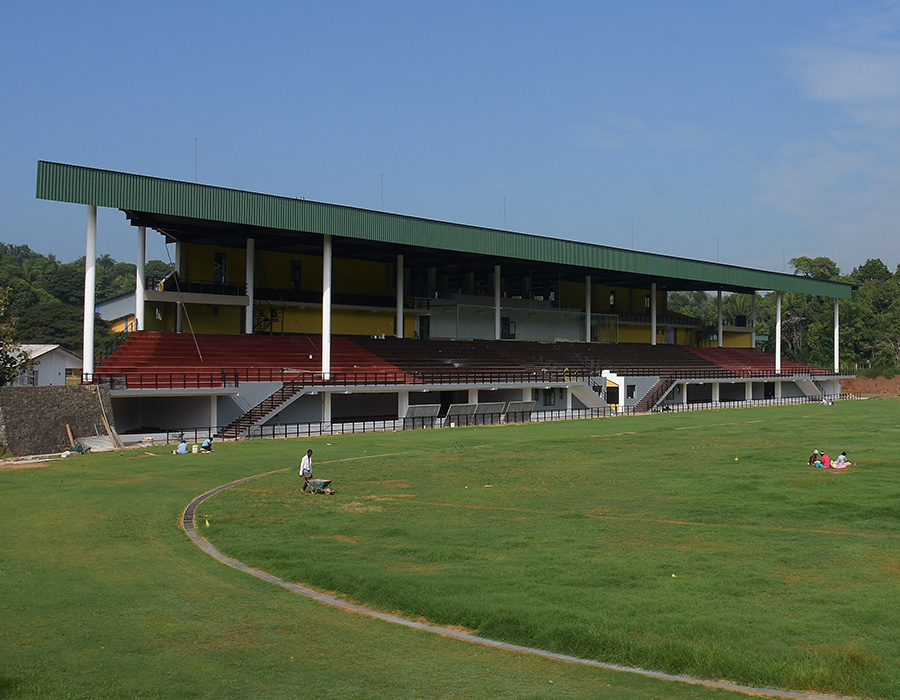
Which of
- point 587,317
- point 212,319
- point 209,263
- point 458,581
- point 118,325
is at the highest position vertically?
point 209,263

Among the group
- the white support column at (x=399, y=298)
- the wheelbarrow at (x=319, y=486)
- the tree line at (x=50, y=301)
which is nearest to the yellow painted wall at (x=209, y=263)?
the white support column at (x=399, y=298)

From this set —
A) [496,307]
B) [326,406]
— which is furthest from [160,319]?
[496,307]

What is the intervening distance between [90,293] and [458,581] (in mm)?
32548

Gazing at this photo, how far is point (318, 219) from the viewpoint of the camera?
50.1 metres

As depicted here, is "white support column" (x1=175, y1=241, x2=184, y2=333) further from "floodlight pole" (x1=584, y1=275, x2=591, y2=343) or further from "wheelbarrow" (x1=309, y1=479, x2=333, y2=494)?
"floodlight pole" (x1=584, y1=275, x2=591, y2=343)

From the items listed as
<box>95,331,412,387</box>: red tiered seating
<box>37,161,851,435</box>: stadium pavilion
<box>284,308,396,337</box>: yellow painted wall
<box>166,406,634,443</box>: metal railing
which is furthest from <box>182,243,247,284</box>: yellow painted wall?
<box>166,406,634,443</box>: metal railing

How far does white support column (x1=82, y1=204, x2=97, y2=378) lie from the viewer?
4047 cm

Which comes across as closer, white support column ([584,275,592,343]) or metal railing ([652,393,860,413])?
metal railing ([652,393,860,413])

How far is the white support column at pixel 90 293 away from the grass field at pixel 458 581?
13.3 m

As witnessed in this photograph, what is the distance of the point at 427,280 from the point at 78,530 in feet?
177

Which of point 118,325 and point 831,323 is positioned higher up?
point 831,323

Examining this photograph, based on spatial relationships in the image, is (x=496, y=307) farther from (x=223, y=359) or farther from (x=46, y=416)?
(x=46, y=416)

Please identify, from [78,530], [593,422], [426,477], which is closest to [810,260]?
[593,422]

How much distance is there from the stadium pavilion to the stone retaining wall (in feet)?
8.91
